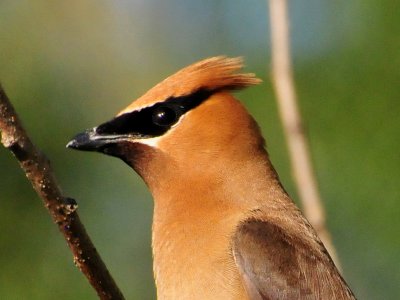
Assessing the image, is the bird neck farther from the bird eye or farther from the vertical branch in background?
the vertical branch in background

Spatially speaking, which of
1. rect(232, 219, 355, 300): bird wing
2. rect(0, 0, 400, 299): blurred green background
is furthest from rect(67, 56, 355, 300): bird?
rect(0, 0, 400, 299): blurred green background

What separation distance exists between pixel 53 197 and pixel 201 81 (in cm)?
170

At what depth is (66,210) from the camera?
437 cm

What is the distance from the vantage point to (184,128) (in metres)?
5.94

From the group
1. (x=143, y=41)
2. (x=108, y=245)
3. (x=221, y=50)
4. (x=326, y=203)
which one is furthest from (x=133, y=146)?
(x=143, y=41)

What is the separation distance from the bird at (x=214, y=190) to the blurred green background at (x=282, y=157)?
6.95 ft

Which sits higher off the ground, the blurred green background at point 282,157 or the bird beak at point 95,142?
the bird beak at point 95,142

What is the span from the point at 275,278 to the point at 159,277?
529mm

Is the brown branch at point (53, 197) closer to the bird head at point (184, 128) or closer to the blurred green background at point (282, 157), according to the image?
the bird head at point (184, 128)

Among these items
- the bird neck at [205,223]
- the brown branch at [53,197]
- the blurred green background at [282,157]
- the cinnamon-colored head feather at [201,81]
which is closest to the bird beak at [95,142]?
the cinnamon-colored head feather at [201,81]

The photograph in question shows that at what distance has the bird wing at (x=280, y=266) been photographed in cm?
554

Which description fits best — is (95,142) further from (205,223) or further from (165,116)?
(205,223)

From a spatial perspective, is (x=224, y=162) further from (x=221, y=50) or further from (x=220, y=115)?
(x=221, y=50)

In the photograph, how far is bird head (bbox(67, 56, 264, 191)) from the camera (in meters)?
5.84
